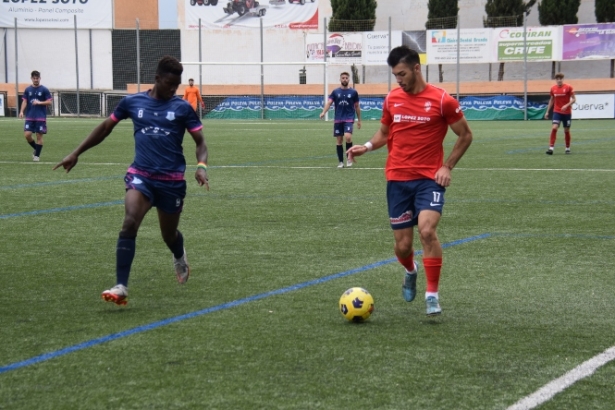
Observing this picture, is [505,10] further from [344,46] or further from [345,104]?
[345,104]

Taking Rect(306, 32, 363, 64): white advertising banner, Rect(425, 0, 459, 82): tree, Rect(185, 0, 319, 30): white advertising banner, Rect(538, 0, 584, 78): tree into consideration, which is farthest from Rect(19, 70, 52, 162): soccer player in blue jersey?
Rect(185, 0, 319, 30): white advertising banner

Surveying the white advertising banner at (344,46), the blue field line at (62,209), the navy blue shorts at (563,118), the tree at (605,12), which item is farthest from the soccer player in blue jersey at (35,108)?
the tree at (605,12)

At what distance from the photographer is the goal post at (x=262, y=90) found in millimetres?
54594

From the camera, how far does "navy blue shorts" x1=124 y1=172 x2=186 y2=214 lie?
762 centimetres

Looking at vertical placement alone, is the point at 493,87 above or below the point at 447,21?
below

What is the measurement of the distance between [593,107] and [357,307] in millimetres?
46256

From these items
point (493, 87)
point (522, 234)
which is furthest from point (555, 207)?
point (493, 87)

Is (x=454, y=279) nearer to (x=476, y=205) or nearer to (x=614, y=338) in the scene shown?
(x=614, y=338)

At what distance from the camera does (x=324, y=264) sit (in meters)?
9.18

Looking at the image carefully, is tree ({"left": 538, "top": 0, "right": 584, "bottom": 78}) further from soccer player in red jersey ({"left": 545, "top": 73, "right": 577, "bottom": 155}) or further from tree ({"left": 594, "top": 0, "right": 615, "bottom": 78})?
soccer player in red jersey ({"left": 545, "top": 73, "right": 577, "bottom": 155})

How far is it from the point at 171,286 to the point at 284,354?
99.0 inches

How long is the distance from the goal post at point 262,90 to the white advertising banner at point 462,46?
20.7 ft

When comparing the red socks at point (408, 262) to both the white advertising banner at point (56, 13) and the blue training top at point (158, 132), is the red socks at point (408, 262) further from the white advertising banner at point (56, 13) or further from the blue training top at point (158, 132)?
the white advertising banner at point (56, 13)

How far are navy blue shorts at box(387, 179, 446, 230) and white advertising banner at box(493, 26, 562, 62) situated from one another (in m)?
48.2
